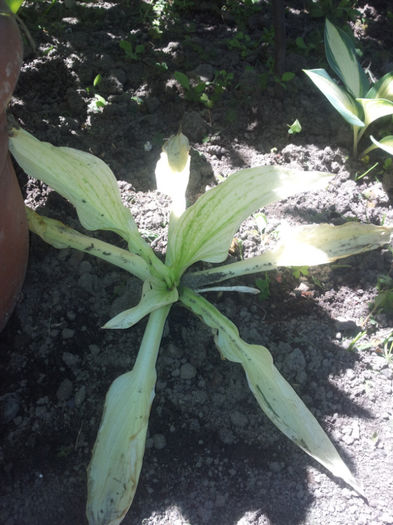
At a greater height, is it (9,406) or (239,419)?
(239,419)

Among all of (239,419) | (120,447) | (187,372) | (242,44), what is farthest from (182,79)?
(120,447)

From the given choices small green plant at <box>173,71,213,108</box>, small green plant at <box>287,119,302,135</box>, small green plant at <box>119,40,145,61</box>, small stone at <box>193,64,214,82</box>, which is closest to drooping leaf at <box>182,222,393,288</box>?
small green plant at <box>287,119,302,135</box>

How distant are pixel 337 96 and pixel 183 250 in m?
0.78

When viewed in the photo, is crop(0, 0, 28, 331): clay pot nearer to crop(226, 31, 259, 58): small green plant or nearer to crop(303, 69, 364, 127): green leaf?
crop(303, 69, 364, 127): green leaf

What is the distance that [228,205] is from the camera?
140 cm

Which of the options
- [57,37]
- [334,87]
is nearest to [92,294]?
[334,87]

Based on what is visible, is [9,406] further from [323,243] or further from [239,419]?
[323,243]

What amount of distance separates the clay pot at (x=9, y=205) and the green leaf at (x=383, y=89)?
1.30m

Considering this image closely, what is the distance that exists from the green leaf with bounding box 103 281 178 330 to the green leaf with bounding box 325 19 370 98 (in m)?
1.09

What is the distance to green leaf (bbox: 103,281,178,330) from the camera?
119cm

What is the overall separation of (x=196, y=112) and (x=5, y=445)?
4.67 feet

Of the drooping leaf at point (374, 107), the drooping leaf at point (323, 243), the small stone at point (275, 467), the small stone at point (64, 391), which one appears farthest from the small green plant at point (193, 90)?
the small stone at point (275, 467)

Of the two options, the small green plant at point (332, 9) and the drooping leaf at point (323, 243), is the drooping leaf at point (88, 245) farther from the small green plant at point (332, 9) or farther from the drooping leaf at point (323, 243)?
the small green plant at point (332, 9)

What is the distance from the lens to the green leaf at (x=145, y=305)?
1.19 metres
